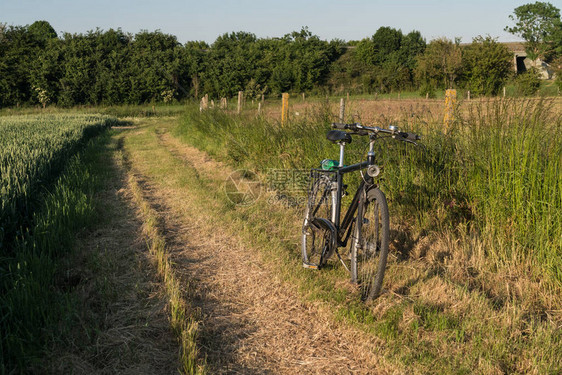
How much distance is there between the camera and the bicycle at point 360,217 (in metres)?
3.19

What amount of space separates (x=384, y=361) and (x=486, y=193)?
7.09ft

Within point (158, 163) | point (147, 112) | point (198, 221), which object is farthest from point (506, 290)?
point (147, 112)

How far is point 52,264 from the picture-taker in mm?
3740

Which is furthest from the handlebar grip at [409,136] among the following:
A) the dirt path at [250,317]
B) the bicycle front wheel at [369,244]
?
the dirt path at [250,317]

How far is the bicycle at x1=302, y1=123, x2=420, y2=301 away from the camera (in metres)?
3.19

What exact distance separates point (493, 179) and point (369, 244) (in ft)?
4.89

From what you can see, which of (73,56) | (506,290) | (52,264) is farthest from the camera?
(73,56)

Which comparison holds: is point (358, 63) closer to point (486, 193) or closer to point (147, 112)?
point (147, 112)

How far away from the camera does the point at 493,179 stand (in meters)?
3.92

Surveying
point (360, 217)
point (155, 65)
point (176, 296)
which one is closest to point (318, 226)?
point (360, 217)

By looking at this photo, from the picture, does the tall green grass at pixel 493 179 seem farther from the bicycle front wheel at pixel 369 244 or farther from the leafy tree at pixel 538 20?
the leafy tree at pixel 538 20

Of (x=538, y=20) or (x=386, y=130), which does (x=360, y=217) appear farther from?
(x=538, y=20)

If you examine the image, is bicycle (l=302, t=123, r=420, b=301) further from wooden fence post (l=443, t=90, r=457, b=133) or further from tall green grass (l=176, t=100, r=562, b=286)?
wooden fence post (l=443, t=90, r=457, b=133)

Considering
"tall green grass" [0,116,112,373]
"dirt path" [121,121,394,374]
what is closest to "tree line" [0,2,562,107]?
"tall green grass" [0,116,112,373]
